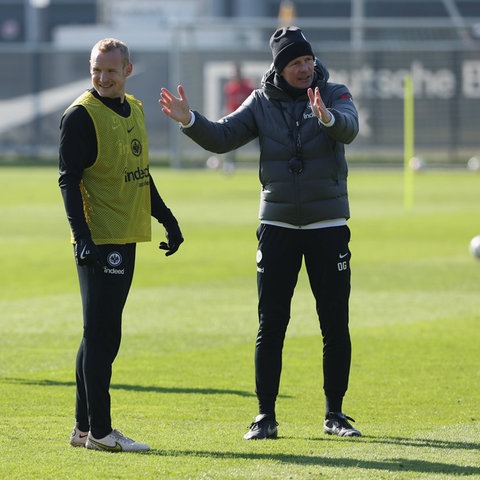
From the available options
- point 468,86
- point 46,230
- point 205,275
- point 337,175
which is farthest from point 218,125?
point 468,86

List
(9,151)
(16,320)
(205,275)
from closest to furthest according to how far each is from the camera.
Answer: (16,320) → (205,275) → (9,151)

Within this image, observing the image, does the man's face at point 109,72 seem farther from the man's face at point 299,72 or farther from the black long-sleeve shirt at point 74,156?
the man's face at point 299,72

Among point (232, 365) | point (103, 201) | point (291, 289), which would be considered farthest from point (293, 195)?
point (232, 365)

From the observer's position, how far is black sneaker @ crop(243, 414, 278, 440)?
267 inches

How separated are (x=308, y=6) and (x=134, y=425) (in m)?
55.6

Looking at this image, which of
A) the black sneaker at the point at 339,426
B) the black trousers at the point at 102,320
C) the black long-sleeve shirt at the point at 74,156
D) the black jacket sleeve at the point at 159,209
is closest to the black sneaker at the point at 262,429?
the black sneaker at the point at 339,426

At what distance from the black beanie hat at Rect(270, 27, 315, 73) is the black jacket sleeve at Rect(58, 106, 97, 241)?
1.10 m

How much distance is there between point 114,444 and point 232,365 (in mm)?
3182

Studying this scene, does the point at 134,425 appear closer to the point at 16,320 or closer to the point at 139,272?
the point at 16,320

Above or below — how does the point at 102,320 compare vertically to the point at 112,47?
below

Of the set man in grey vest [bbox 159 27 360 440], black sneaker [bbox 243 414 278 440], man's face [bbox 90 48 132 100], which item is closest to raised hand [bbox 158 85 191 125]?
man in grey vest [bbox 159 27 360 440]

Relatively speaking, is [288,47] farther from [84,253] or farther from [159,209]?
[84,253]

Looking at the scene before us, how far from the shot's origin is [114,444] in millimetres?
6379

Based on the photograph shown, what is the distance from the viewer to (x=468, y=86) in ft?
125
